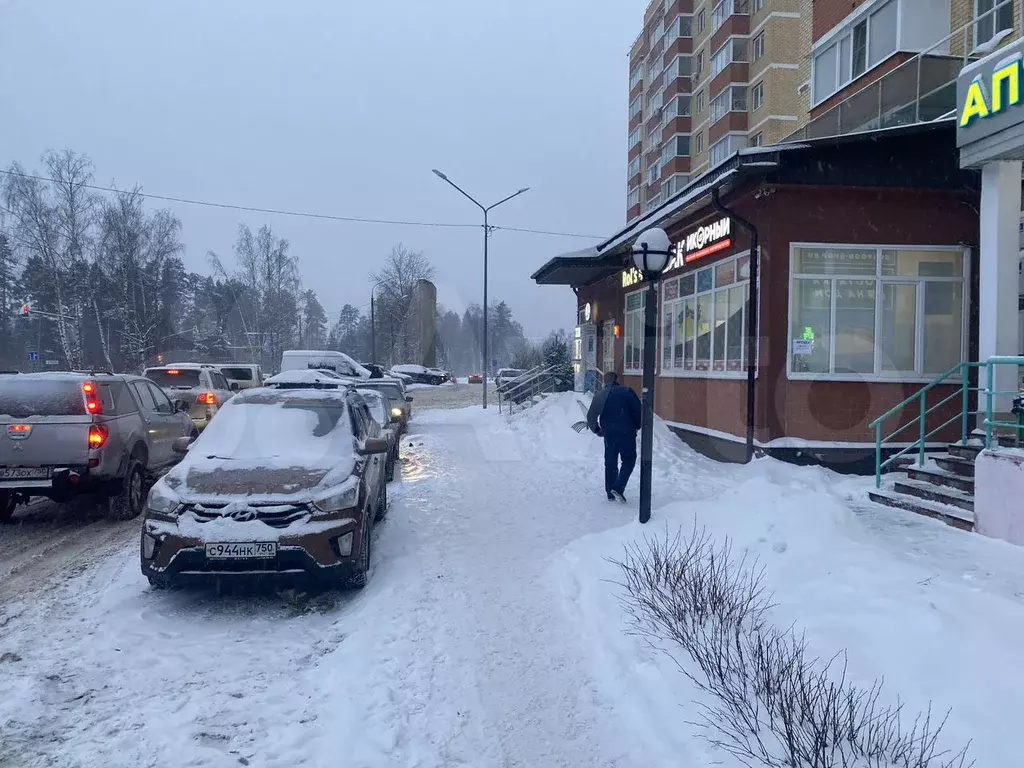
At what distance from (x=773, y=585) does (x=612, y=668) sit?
1.45m

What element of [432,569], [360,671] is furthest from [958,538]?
[360,671]

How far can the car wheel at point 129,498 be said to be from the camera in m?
9.02

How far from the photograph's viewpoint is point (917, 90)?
39.1 ft

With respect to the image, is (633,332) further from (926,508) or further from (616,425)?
(926,508)

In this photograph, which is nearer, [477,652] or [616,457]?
[477,652]

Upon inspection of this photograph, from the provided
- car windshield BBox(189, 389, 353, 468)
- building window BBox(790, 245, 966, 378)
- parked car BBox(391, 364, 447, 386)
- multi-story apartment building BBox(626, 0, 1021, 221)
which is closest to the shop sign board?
multi-story apartment building BBox(626, 0, 1021, 221)

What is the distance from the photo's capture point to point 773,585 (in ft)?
17.2

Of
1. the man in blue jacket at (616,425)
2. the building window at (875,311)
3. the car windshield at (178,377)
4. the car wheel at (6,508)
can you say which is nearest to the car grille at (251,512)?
the car wheel at (6,508)

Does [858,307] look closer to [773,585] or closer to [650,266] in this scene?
[650,266]

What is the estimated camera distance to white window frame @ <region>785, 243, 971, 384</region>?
11.4 m

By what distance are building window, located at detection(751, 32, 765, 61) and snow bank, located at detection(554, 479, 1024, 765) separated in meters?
41.5

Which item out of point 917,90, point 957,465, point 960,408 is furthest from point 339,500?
point 917,90

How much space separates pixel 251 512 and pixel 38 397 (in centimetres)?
446

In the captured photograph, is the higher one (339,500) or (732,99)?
(732,99)
